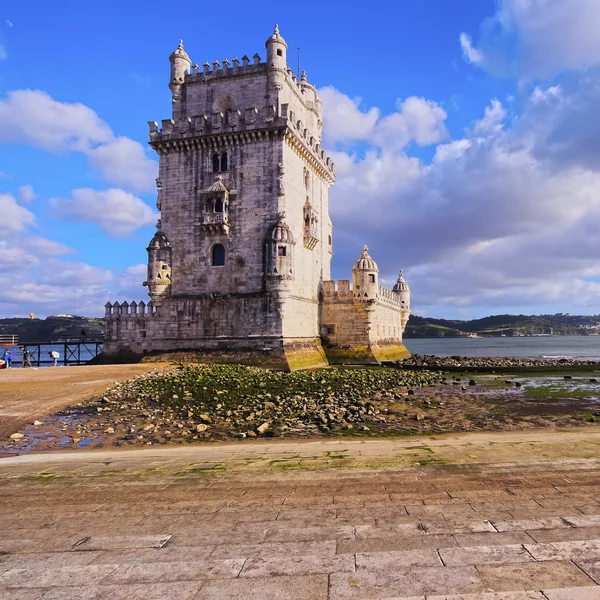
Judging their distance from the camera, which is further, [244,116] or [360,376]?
[244,116]

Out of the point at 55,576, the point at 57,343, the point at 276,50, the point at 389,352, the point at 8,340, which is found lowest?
the point at 55,576

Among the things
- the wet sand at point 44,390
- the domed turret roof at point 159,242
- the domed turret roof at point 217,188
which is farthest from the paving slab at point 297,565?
the domed turret roof at point 159,242

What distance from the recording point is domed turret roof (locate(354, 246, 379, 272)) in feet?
118

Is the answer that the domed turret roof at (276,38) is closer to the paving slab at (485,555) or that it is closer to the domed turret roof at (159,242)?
the domed turret roof at (159,242)

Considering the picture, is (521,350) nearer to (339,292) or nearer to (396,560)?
(339,292)

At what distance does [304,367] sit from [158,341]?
9562 millimetres

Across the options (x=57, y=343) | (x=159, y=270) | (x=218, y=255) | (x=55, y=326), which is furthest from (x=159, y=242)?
(x=55, y=326)

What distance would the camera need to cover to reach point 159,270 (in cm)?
3148

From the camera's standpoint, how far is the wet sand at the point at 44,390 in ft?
48.6

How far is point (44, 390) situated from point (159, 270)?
13711mm

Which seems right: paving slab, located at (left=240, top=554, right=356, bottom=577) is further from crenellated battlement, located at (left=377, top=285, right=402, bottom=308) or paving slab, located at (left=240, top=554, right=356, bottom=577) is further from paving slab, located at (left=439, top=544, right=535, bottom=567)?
crenellated battlement, located at (left=377, top=285, right=402, bottom=308)

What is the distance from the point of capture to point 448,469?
23.1 ft

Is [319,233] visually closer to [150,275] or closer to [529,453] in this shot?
[150,275]

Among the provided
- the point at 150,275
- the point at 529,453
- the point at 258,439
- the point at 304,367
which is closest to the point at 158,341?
the point at 150,275
